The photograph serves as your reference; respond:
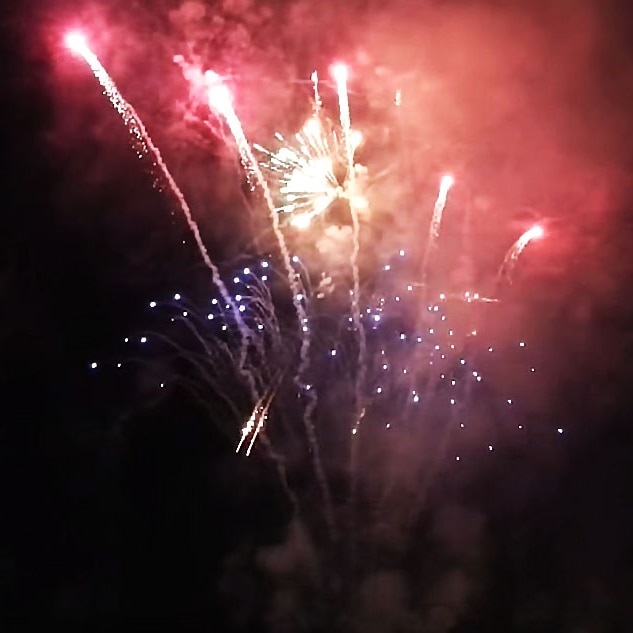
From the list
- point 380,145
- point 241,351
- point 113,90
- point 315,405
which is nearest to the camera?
point 113,90

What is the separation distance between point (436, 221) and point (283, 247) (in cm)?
144

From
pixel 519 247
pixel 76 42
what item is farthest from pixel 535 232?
pixel 76 42

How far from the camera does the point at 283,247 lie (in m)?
8.09

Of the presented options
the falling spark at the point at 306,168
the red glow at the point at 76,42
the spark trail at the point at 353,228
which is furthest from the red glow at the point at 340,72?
the red glow at the point at 76,42

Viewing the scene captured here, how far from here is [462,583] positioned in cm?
985

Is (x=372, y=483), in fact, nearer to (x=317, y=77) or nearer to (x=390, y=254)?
(x=390, y=254)

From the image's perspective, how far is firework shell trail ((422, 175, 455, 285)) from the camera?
833cm

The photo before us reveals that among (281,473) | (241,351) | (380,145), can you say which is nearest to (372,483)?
(281,473)

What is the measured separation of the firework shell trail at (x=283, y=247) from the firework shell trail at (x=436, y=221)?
1.19 meters

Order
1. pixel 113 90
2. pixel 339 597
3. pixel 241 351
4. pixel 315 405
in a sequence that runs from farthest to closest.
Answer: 1. pixel 339 597
2. pixel 315 405
3. pixel 241 351
4. pixel 113 90

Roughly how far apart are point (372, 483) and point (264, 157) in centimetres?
375

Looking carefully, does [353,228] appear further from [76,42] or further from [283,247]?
[76,42]

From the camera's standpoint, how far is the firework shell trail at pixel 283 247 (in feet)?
24.2

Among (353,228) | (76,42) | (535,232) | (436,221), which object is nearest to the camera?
(76,42)
